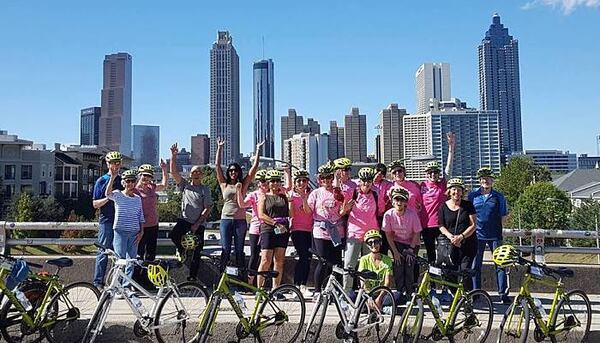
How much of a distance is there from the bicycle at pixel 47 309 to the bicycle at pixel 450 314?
3758mm

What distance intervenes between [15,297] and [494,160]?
156524 millimetres

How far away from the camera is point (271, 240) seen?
796 centimetres

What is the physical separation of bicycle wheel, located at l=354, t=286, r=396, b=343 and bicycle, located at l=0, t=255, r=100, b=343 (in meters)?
3.19

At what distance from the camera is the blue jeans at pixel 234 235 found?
834cm

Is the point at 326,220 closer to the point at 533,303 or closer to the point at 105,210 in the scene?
the point at 533,303

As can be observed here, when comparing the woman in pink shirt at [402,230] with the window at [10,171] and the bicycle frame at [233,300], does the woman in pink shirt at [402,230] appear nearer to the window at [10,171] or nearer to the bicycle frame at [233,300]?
the bicycle frame at [233,300]

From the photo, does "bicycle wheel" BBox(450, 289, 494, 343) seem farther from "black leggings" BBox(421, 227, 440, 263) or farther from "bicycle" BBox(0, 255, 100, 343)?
"bicycle" BBox(0, 255, 100, 343)

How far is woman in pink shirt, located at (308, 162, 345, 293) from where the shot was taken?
783cm

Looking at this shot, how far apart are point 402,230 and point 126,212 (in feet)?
13.0

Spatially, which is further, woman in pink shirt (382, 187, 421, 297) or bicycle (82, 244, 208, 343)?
woman in pink shirt (382, 187, 421, 297)

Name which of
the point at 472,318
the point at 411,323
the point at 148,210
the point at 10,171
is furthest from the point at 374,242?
the point at 10,171

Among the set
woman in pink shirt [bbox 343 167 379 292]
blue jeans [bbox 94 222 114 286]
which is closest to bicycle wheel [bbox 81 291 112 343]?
blue jeans [bbox 94 222 114 286]

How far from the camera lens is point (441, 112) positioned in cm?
13675

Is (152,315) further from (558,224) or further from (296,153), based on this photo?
(296,153)
